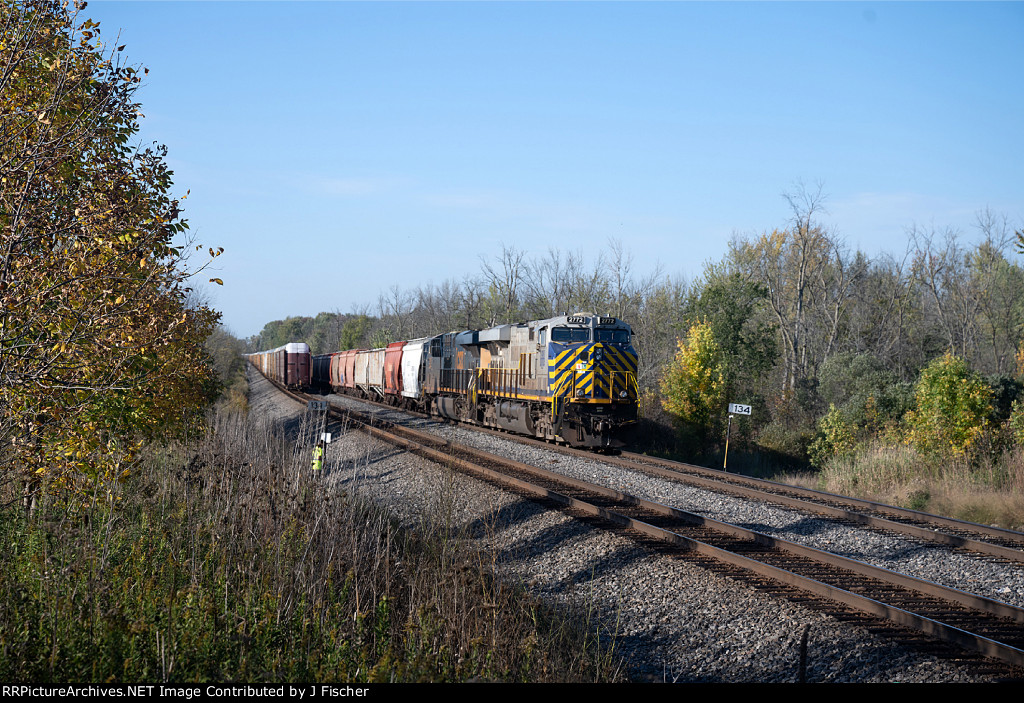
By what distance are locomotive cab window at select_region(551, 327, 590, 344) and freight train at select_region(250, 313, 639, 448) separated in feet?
0.09

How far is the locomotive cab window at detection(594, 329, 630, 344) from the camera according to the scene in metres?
19.2

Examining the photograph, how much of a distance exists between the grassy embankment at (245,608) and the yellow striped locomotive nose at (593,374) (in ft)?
Answer: 35.0

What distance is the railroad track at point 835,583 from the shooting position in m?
6.18

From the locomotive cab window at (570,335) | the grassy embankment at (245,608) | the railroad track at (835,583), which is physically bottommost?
the railroad track at (835,583)

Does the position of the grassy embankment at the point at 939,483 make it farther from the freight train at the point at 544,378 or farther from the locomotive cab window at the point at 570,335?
the locomotive cab window at the point at 570,335

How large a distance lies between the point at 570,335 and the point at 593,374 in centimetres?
139

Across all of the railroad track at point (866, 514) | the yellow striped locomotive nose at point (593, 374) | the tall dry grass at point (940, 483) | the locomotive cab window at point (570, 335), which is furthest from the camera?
the locomotive cab window at point (570, 335)

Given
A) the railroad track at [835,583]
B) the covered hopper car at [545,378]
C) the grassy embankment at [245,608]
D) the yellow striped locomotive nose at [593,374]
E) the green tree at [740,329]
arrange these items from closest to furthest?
the grassy embankment at [245,608]
the railroad track at [835,583]
the yellow striped locomotive nose at [593,374]
the covered hopper car at [545,378]
the green tree at [740,329]

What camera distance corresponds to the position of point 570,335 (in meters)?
19.2

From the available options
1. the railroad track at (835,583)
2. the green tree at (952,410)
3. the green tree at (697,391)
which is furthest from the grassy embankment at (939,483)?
the green tree at (697,391)

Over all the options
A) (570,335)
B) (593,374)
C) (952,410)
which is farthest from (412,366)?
(952,410)

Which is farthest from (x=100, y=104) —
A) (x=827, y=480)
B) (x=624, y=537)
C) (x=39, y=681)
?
(x=827, y=480)

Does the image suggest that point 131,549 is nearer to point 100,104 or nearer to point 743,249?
point 100,104

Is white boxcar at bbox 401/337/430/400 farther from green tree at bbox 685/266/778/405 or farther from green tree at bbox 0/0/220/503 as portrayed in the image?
green tree at bbox 0/0/220/503
